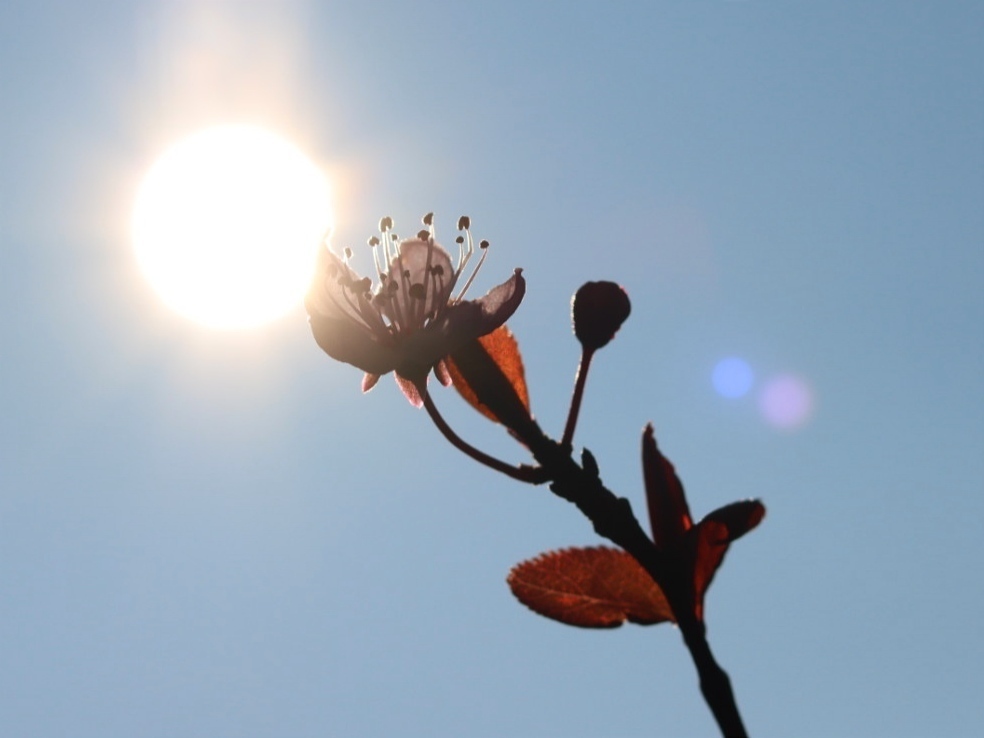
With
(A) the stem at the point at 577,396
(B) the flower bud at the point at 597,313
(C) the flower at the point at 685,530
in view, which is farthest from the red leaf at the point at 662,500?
(B) the flower bud at the point at 597,313

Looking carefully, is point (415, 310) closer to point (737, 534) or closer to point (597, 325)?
point (597, 325)

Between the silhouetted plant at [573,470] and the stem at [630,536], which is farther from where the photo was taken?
the silhouetted plant at [573,470]

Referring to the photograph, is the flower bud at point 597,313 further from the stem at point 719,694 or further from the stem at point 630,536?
the stem at point 719,694

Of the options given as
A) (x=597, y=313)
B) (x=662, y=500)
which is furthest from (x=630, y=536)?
(x=597, y=313)

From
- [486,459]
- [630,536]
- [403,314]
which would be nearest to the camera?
[630,536]

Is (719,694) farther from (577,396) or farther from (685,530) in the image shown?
(577,396)
